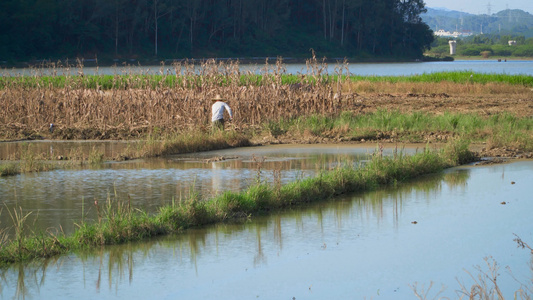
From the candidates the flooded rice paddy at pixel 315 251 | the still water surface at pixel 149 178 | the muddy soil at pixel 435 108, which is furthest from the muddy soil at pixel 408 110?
the flooded rice paddy at pixel 315 251

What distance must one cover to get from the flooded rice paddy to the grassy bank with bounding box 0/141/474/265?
23 centimetres

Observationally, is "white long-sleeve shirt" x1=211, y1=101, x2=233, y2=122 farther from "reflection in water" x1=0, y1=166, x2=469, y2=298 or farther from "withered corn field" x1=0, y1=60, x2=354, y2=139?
"reflection in water" x1=0, y1=166, x2=469, y2=298

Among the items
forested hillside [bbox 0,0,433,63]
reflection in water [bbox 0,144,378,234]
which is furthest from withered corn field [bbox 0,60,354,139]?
forested hillside [bbox 0,0,433,63]

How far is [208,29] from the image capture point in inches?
4045

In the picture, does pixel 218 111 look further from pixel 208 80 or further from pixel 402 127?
pixel 402 127

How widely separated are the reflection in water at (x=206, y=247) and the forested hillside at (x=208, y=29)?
208 ft

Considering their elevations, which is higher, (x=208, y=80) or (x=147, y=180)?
(x=208, y=80)

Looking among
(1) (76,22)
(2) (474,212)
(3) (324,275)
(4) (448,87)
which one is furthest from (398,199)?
(1) (76,22)

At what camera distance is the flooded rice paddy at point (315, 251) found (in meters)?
7.82

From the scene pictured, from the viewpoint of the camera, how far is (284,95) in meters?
23.1

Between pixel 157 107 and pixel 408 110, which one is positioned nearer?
pixel 157 107

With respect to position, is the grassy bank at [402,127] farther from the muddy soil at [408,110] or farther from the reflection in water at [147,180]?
the reflection in water at [147,180]

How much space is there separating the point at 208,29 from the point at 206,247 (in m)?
95.1

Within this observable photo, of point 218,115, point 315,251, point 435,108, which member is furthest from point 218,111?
point 315,251
